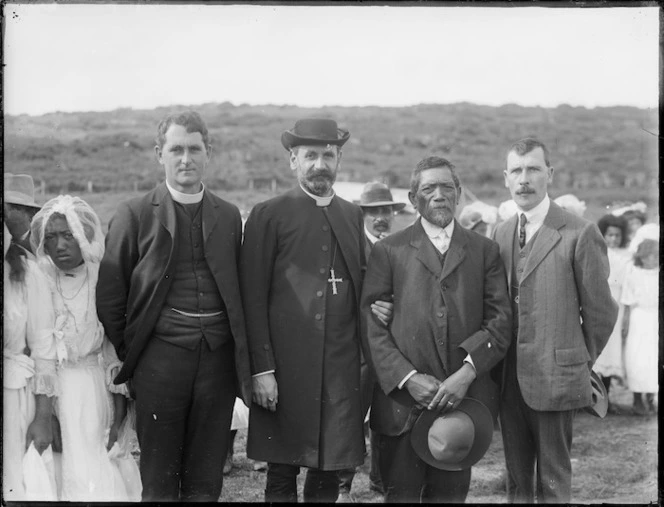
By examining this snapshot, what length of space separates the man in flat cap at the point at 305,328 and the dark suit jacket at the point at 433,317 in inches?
7.0

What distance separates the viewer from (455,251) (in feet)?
14.5

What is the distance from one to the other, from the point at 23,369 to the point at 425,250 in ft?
8.45

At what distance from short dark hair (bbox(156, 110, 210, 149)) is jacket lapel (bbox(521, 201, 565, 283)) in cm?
209

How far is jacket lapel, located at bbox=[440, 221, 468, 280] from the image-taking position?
4367 mm

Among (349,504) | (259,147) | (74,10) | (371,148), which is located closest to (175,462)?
(349,504)

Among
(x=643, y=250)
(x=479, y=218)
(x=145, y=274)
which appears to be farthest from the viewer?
(x=479, y=218)

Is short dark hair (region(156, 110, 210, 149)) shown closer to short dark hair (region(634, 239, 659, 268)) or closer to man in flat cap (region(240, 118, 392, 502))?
man in flat cap (region(240, 118, 392, 502))

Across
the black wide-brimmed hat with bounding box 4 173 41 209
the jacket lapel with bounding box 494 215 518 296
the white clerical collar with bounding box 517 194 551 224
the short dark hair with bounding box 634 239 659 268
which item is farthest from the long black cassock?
the short dark hair with bounding box 634 239 659 268

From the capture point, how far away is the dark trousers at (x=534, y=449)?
438cm

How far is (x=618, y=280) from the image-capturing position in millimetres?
7664

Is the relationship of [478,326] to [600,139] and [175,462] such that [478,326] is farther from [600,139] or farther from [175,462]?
[600,139]

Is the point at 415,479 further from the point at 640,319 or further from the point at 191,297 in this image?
the point at 640,319

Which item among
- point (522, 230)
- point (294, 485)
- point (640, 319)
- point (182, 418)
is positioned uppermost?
point (522, 230)

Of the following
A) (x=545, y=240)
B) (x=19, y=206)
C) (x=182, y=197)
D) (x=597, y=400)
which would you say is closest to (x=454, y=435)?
(x=597, y=400)
